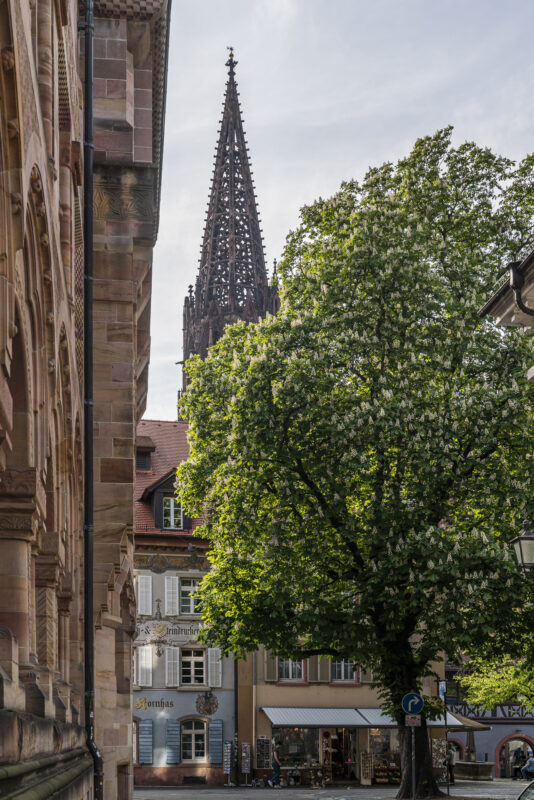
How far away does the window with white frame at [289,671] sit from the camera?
145ft

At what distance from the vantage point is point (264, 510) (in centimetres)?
2600

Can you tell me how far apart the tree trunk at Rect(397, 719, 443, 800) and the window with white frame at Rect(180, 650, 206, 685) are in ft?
58.3

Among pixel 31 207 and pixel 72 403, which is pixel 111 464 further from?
Answer: pixel 31 207

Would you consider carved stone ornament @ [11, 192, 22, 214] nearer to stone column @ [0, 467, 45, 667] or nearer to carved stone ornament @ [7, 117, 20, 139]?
carved stone ornament @ [7, 117, 20, 139]

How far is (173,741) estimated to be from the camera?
42.3m

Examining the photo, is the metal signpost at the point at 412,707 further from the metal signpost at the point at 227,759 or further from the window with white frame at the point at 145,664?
the window with white frame at the point at 145,664

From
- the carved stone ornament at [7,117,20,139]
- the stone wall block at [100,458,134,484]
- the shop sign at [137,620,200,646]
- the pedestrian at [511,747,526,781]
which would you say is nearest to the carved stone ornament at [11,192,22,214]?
the carved stone ornament at [7,117,20,139]

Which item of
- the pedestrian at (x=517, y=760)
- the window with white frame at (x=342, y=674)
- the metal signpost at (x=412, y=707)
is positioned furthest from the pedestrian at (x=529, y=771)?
the metal signpost at (x=412, y=707)

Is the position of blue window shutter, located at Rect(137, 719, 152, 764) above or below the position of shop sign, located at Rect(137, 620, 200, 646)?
below

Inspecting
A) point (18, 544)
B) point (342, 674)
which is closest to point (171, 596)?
point (342, 674)

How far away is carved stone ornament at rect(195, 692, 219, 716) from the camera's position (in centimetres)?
4303

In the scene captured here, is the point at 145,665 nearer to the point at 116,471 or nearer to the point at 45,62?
the point at 116,471

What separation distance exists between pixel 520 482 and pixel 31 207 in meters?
18.2

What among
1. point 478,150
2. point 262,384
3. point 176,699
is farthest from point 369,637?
point 176,699
